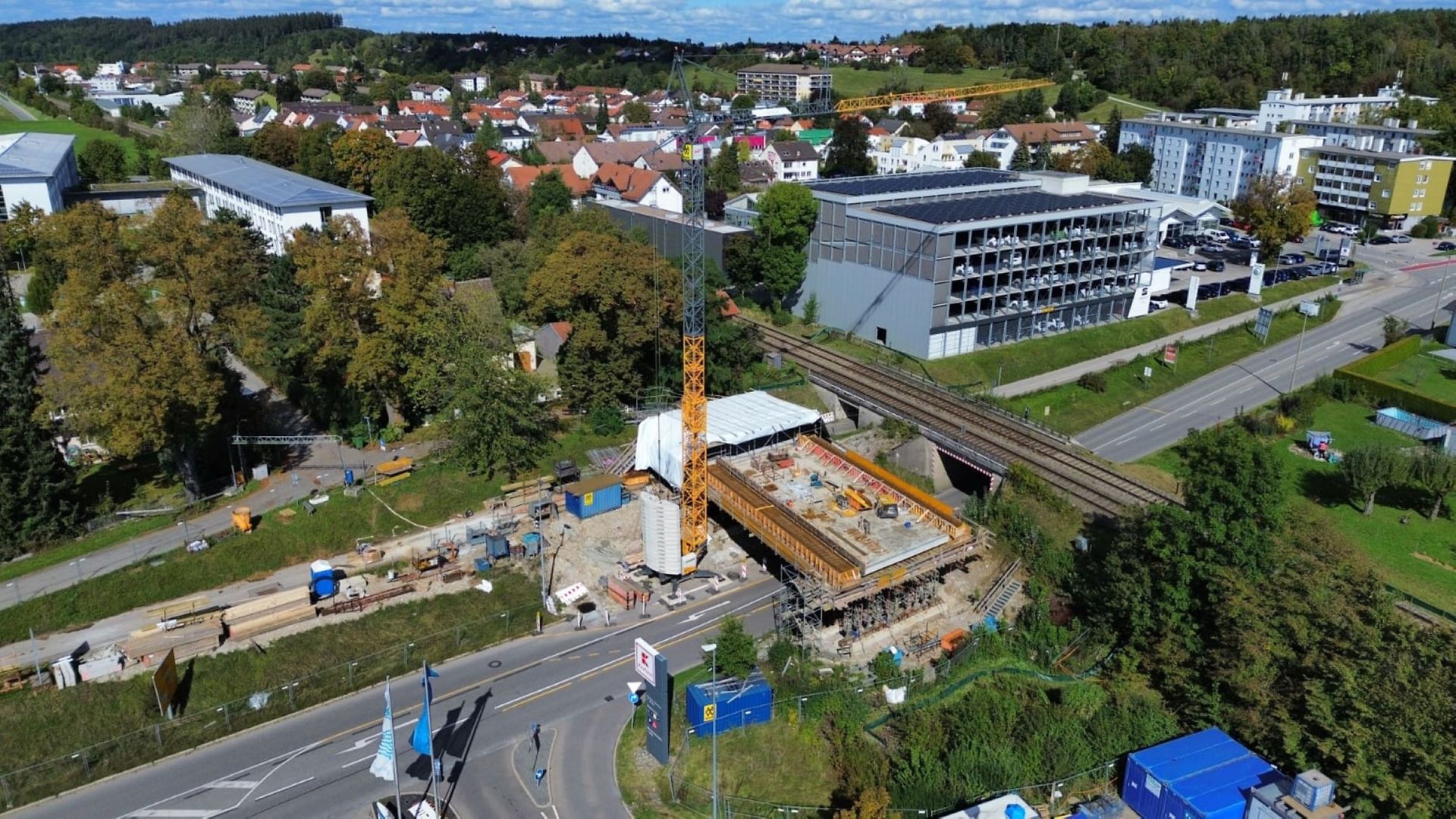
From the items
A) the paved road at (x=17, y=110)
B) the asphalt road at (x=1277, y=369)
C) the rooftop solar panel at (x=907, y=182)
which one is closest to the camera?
the asphalt road at (x=1277, y=369)

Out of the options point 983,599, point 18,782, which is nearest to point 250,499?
point 18,782

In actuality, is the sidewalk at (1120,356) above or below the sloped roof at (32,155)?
below

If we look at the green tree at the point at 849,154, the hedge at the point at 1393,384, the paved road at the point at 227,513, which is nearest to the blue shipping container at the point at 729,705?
the paved road at the point at 227,513

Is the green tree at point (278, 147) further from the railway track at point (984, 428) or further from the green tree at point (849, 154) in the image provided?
the railway track at point (984, 428)

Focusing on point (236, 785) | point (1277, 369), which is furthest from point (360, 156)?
point (1277, 369)

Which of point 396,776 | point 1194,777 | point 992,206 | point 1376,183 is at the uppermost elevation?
point 992,206

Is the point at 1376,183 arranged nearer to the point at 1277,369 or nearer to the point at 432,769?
the point at 1277,369
